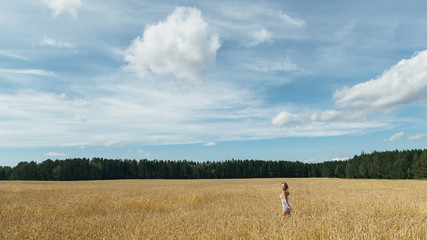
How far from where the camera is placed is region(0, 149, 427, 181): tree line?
9381cm

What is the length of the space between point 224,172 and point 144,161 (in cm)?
3839

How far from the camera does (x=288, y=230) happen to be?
643 centimetres

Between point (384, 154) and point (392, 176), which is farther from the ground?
point (384, 154)

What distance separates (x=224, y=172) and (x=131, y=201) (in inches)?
4466

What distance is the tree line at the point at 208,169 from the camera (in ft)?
308

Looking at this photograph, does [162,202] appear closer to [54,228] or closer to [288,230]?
[54,228]

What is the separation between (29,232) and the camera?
7492 mm

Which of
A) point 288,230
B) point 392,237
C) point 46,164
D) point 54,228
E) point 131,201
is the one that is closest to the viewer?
point 392,237

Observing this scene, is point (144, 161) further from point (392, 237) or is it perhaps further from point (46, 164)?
point (392, 237)

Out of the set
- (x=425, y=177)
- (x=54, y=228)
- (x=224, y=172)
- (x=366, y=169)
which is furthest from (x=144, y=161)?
(x=54, y=228)

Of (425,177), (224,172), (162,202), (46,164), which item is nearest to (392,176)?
(425,177)

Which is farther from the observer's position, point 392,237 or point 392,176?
point 392,176

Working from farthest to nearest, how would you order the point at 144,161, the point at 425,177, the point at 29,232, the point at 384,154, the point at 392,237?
the point at 144,161
the point at 384,154
the point at 425,177
the point at 29,232
the point at 392,237

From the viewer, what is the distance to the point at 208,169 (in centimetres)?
12850
